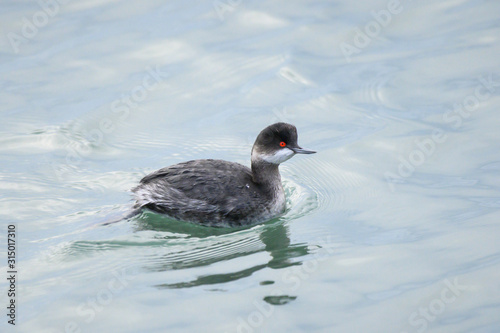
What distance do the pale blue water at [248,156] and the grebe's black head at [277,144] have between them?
711 mm

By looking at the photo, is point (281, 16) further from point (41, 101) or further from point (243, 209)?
point (243, 209)

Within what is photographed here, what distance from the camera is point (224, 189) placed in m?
8.62

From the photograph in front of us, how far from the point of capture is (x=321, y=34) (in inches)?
488

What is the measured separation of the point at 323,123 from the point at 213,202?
106 inches

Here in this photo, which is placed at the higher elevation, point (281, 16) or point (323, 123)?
point (281, 16)

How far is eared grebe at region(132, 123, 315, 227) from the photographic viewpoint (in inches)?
336

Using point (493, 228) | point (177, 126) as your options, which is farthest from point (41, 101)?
point (493, 228)

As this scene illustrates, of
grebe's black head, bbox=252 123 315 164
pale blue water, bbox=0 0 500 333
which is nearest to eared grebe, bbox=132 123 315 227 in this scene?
grebe's black head, bbox=252 123 315 164

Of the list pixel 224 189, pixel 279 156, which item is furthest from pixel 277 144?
A: pixel 224 189

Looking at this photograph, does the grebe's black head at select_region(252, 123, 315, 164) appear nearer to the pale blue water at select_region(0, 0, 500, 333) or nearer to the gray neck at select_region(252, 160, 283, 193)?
the gray neck at select_region(252, 160, 283, 193)

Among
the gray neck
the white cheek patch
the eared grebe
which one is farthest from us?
the gray neck

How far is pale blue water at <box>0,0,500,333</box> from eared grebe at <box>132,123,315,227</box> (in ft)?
0.67

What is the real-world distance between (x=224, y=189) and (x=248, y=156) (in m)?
1.53

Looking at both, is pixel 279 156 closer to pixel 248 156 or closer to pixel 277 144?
pixel 277 144
